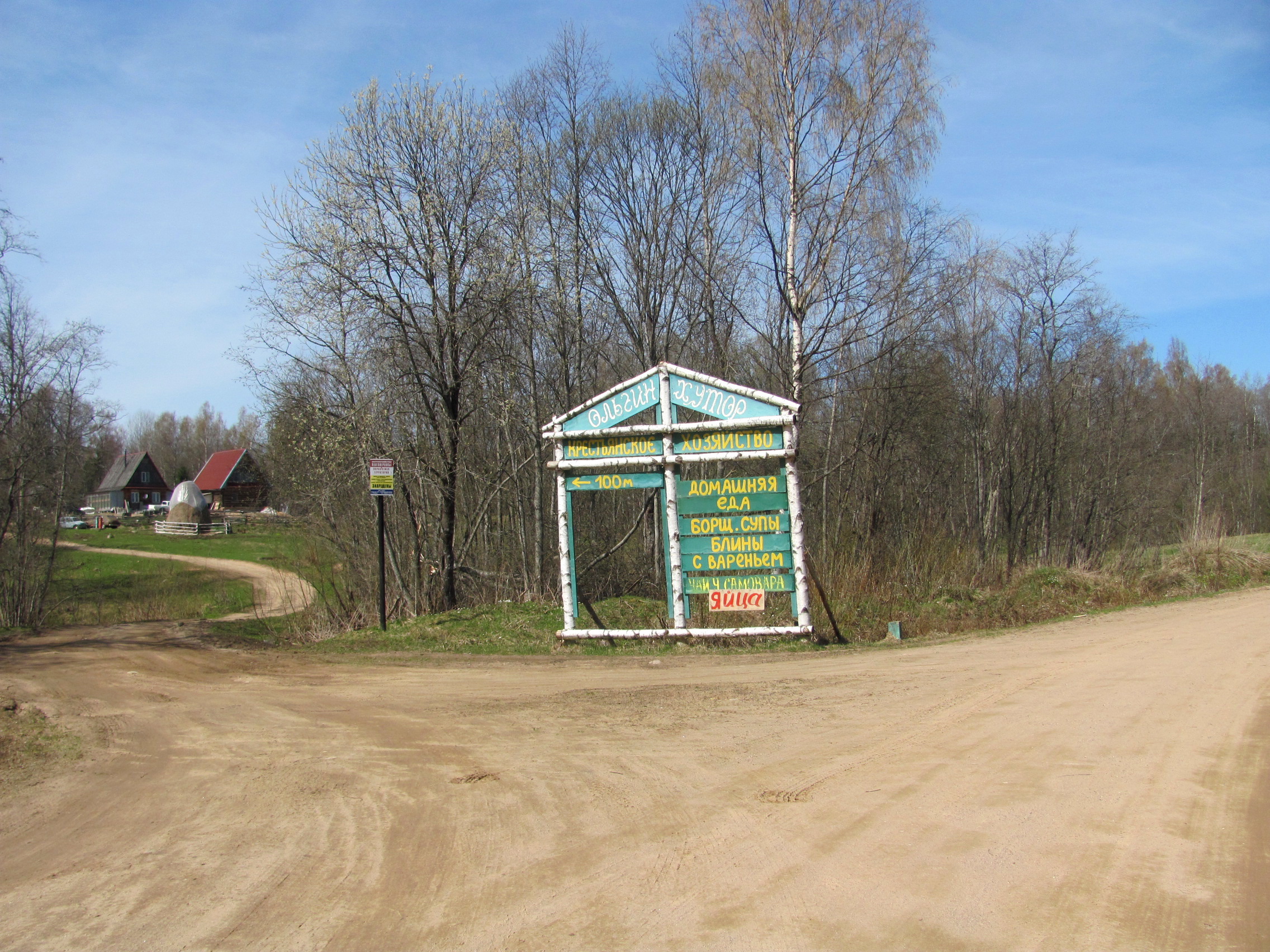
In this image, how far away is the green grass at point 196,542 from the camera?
44.2 m

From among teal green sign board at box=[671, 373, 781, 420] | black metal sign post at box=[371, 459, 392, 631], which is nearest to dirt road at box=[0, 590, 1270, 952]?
teal green sign board at box=[671, 373, 781, 420]

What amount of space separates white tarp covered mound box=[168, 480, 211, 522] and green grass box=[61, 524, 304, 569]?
2109 millimetres

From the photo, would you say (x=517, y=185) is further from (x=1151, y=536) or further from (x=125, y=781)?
(x=1151, y=536)

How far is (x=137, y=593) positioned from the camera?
88.7 ft

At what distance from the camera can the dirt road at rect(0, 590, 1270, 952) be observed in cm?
389

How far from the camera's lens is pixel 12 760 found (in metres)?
7.04

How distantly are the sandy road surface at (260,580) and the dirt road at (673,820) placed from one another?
39.6ft

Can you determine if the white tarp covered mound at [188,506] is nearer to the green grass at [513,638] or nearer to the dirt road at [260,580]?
the dirt road at [260,580]

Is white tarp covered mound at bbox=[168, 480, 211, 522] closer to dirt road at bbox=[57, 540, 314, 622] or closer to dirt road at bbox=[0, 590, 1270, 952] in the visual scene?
dirt road at bbox=[57, 540, 314, 622]

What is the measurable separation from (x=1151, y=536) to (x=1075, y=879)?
122ft

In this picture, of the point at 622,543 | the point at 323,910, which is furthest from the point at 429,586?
Answer: the point at 323,910

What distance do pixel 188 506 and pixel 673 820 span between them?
6836 cm

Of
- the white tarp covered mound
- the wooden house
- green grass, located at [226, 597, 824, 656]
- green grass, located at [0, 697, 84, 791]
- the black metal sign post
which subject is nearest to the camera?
green grass, located at [0, 697, 84, 791]

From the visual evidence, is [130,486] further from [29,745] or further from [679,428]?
[29,745]
